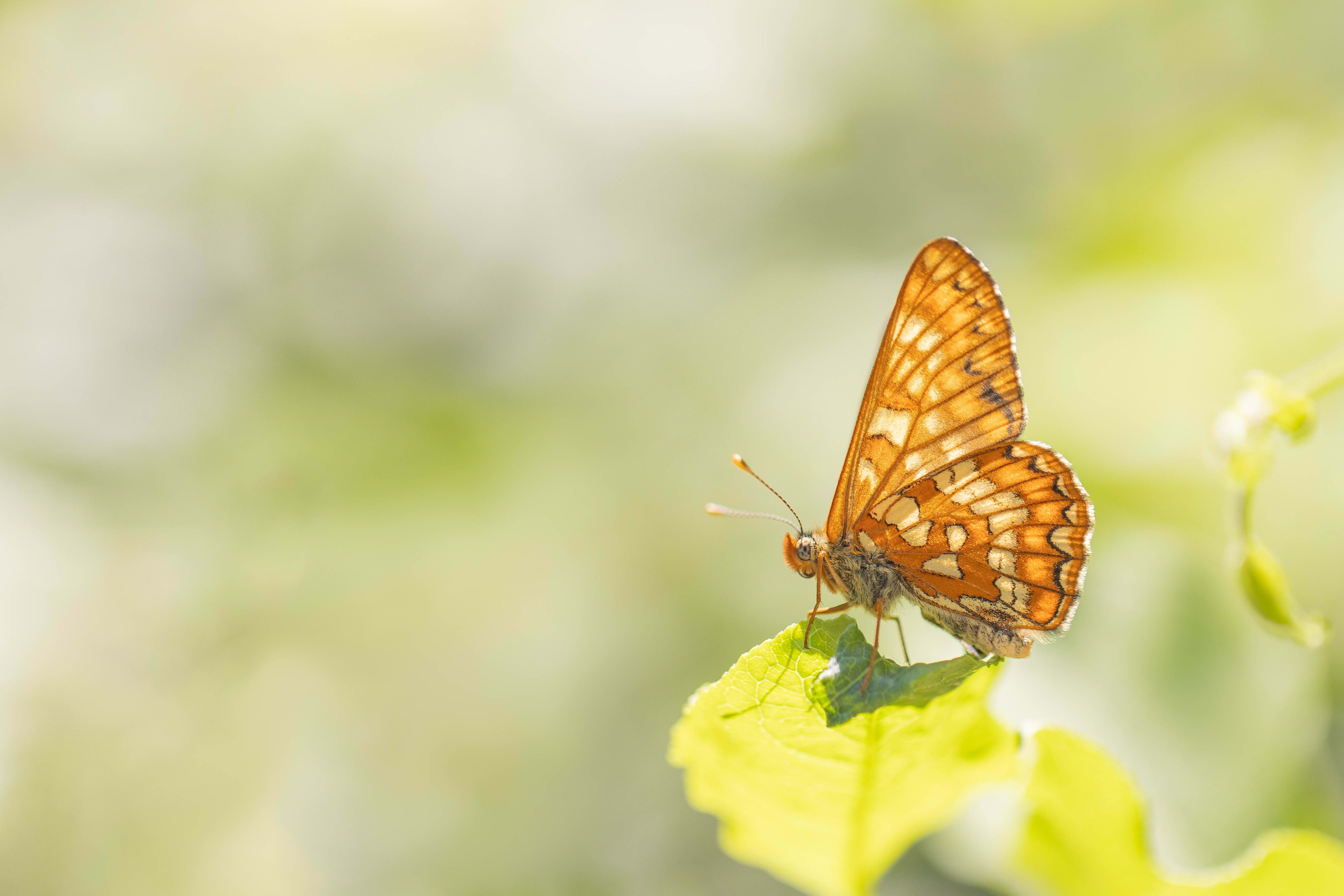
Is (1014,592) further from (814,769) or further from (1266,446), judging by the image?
(814,769)

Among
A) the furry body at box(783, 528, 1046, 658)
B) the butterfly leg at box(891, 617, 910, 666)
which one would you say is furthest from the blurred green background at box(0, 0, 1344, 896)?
the furry body at box(783, 528, 1046, 658)

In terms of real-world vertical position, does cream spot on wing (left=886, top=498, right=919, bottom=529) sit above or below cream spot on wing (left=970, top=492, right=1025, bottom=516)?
above

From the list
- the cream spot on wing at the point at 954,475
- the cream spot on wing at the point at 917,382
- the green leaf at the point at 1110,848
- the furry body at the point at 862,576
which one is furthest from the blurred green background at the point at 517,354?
the green leaf at the point at 1110,848

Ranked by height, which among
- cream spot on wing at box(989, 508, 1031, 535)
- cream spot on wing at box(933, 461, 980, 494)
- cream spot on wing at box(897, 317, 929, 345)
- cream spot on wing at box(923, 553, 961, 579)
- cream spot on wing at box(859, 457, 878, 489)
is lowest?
cream spot on wing at box(923, 553, 961, 579)

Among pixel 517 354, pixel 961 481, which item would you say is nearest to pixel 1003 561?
pixel 961 481

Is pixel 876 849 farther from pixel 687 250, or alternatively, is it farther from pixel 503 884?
pixel 687 250

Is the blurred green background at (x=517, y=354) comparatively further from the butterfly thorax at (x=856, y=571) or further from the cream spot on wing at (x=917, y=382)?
the cream spot on wing at (x=917, y=382)

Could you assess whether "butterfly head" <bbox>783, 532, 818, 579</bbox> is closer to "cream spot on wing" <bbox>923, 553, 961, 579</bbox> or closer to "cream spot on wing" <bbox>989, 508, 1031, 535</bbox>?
"cream spot on wing" <bbox>923, 553, 961, 579</bbox>
